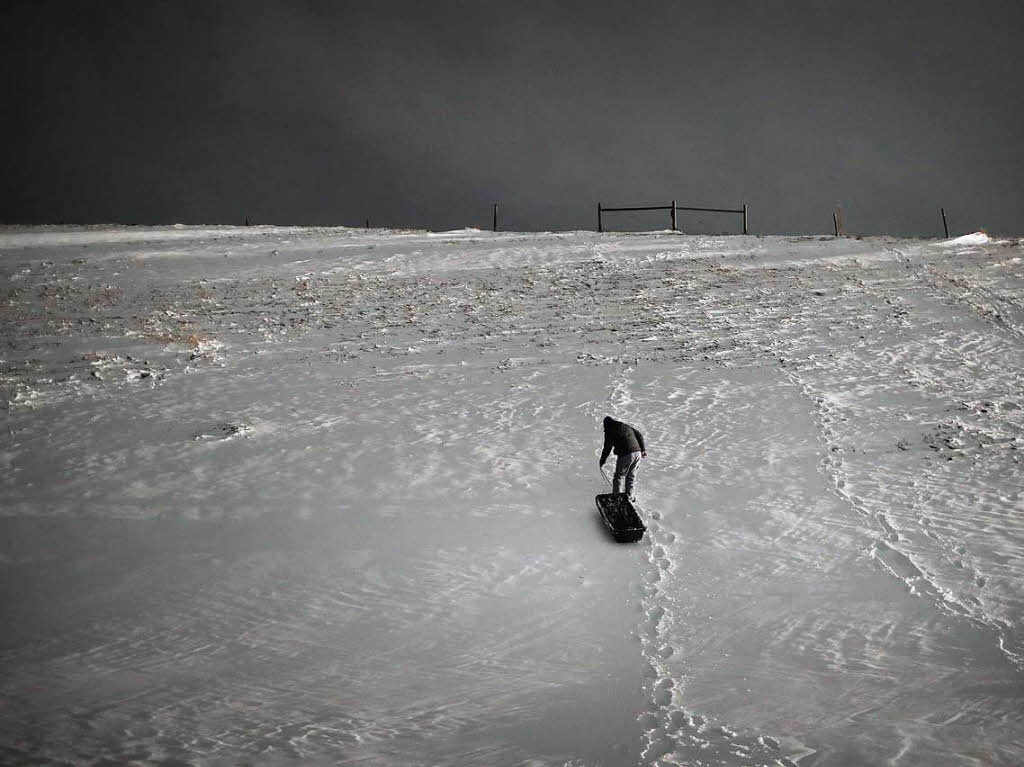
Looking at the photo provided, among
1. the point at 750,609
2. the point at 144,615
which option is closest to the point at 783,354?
the point at 750,609

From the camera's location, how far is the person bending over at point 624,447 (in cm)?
988

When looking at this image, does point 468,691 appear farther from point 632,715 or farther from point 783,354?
point 783,354

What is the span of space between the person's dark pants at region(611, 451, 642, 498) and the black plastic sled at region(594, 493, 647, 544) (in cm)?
14

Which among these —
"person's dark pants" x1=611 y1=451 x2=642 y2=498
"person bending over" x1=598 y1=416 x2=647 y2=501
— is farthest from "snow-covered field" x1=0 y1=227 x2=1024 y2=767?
"person bending over" x1=598 y1=416 x2=647 y2=501

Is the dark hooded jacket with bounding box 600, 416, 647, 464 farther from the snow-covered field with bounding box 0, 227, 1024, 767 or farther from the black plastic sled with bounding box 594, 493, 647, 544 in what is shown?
the snow-covered field with bounding box 0, 227, 1024, 767

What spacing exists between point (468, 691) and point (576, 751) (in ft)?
4.26

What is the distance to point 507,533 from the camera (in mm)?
9867

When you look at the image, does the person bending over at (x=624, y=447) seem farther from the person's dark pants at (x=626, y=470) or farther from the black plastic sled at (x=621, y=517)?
the black plastic sled at (x=621, y=517)

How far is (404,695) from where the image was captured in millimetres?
6723

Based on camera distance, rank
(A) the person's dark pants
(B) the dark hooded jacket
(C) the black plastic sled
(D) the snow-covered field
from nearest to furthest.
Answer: (D) the snow-covered field < (C) the black plastic sled < (B) the dark hooded jacket < (A) the person's dark pants

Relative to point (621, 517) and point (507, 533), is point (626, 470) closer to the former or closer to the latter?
point (621, 517)

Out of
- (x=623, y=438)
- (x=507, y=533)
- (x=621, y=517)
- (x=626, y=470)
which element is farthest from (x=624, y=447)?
(x=507, y=533)

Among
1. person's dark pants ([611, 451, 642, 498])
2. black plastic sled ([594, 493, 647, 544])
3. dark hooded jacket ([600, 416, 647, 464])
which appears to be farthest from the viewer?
person's dark pants ([611, 451, 642, 498])

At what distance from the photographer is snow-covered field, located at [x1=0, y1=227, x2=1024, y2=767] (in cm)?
632
